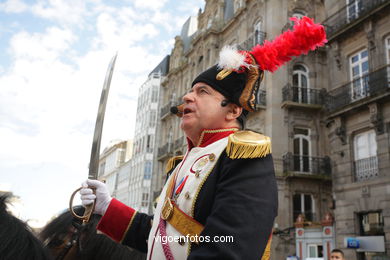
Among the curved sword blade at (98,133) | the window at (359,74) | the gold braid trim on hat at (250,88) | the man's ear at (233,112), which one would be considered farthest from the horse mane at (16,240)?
the window at (359,74)

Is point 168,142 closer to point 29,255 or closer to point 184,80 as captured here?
point 184,80

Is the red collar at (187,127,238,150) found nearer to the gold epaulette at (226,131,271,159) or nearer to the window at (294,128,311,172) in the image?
the gold epaulette at (226,131,271,159)

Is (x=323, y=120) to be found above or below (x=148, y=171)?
above

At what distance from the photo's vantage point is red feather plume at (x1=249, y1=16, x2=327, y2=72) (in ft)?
7.98

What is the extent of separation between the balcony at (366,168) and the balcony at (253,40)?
30.4 feet

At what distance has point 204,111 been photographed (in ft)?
8.46

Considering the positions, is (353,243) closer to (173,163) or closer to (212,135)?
(173,163)

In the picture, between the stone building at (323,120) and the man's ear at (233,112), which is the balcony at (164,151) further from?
the man's ear at (233,112)

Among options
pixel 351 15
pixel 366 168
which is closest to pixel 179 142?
pixel 351 15

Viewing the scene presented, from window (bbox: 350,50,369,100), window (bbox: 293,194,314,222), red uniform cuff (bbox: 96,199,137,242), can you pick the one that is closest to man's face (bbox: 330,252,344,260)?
red uniform cuff (bbox: 96,199,137,242)

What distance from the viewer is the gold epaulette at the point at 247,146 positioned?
2086mm

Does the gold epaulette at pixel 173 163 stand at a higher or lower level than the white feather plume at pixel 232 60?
lower

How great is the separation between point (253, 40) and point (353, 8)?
21.6 feet

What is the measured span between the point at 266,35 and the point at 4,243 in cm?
2079
